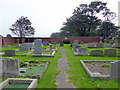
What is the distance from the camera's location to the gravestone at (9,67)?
7586 mm

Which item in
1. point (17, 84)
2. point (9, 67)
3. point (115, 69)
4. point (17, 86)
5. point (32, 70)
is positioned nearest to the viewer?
point (17, 86)

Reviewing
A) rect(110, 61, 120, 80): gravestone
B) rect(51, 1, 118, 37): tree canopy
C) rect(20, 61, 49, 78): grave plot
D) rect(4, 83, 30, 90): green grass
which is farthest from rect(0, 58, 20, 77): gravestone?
rect(51, 1, 118, 37): tree canopy

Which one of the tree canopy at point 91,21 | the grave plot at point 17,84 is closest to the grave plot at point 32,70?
the grave plot at point 17,84

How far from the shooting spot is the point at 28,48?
2144 centimetres

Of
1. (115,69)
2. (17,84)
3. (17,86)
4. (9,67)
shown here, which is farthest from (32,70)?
(115,69)

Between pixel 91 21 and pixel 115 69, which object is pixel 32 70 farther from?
pixel 91 21

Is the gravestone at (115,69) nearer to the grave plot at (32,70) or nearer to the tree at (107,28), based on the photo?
the grave plot at (32,70)

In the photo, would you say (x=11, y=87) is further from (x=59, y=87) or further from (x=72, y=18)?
(x=72, y=18)

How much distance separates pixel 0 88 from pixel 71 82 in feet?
10.1

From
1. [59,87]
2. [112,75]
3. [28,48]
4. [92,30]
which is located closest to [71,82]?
[59,87]

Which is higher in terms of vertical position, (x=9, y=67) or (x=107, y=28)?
(x=107, y=28)

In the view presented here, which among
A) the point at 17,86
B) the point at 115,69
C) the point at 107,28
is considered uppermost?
the point at 107,28

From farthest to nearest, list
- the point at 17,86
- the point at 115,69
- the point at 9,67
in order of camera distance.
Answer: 1. the point at 9,67
2. the point at 115,69
3. the point at 17,86

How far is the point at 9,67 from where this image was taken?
7629mm
